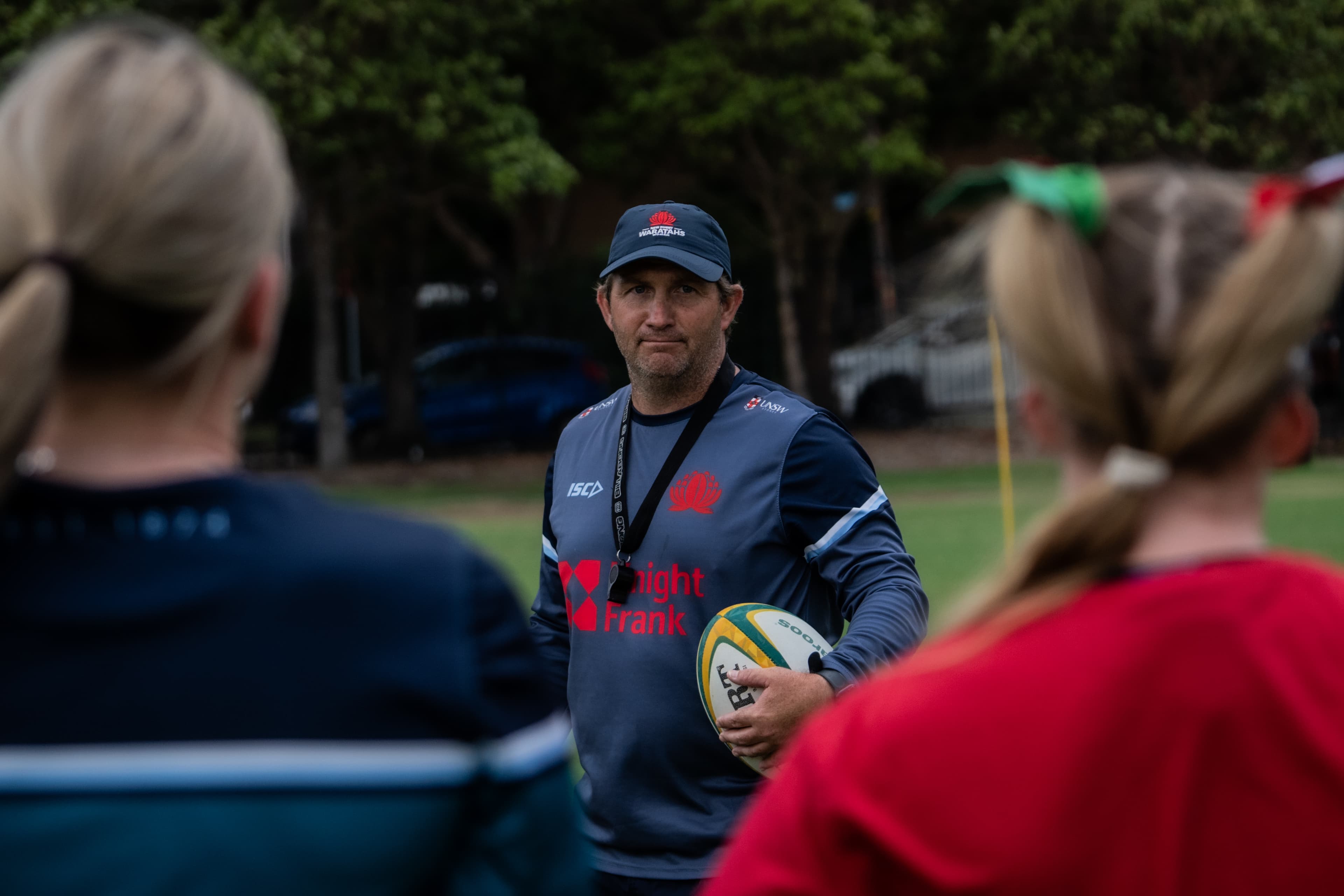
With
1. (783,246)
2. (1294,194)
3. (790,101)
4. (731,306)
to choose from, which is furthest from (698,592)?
(783,246)

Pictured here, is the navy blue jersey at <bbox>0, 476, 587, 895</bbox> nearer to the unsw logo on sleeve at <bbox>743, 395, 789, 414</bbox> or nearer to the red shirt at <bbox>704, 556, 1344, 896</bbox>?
the red shirt at <bbox>704, 556, 1344, 896</bbox>

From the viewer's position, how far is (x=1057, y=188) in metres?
1.71

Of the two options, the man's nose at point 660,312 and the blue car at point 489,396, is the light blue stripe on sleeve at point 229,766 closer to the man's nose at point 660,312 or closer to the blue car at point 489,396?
the man's nose at point 660,312

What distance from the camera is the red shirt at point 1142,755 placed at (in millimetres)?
1588

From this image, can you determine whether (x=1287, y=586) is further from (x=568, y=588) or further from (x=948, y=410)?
(x=948, y=410)

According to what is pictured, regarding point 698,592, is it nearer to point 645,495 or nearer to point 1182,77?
point 645,495

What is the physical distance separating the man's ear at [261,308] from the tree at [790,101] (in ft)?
73.7

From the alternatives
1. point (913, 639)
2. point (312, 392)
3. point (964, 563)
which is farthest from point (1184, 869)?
point (312, 392)

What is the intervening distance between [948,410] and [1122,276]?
26.5 metres

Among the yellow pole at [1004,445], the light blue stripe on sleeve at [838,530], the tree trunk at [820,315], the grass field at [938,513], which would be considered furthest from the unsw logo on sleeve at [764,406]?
the tree trunk at [820,315]

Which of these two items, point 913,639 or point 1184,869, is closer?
point 1184,869

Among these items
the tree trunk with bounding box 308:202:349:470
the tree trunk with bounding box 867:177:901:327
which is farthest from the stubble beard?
the tree trunk with bounding box 867:177:901:327

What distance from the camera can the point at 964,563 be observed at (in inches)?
516

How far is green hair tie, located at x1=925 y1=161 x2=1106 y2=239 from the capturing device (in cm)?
170
